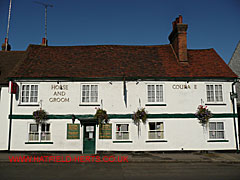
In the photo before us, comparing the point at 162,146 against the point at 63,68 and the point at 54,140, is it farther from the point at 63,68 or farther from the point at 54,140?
the point at 63,68

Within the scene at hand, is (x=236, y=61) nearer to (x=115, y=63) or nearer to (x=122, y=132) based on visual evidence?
(x=115, y=63)

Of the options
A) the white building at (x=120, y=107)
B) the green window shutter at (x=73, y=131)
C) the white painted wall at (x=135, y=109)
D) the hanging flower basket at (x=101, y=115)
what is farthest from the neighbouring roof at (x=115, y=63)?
the green window shutter at (x=73, y=131)

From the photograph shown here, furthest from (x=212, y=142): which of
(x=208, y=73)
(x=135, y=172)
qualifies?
(x=135, y=172)

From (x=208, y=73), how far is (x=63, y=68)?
1124 centimetres

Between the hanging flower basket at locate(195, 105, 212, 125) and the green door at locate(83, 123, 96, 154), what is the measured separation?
7636 mm

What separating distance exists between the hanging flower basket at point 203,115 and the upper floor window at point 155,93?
2813 millimetres

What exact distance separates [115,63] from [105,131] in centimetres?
564

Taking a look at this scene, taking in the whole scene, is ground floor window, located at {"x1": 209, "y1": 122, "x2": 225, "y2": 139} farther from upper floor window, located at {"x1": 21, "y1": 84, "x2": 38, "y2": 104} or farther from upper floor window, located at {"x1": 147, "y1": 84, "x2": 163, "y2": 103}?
upper floor window, located at {"x1": 21, "y1": 84, "x2": 38, "y2": 104}

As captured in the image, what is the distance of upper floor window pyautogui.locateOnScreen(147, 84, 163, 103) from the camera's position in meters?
15.8

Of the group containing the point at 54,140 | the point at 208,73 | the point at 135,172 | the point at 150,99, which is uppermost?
the point at 208,73

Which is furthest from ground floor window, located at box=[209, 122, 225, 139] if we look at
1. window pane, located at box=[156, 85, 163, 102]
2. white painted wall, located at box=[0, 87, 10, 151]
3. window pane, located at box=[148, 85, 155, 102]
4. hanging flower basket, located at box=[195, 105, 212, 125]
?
white painted wall, located at box=[0, 87, 10, 151]

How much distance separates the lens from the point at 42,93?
1572 centimetres

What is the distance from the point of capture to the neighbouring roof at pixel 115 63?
1612 centimetres

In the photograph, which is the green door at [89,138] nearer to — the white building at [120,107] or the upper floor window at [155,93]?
the white building at [120,107]
